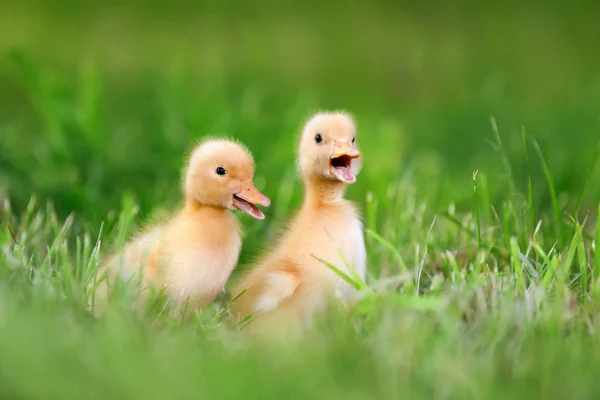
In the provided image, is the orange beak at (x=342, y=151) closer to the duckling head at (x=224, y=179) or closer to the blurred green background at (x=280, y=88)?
the duckling head at (x=224, y=179)

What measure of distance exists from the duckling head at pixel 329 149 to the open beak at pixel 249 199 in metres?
0.21

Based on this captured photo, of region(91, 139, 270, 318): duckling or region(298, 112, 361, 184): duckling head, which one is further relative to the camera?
region(298, 112, 361, 184): duckling head

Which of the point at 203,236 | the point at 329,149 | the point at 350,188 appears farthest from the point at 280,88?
the point at 203,236

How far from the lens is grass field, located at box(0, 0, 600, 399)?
2.06 metres

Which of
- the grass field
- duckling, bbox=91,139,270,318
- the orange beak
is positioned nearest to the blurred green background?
the grass field

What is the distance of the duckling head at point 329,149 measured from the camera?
3.04 meters

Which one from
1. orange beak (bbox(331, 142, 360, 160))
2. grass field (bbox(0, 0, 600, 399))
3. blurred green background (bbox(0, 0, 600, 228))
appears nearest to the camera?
grass field (bbox(0, 0, 600, 399))

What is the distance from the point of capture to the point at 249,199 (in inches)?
117

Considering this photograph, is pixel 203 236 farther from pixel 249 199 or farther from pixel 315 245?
pixel 315 245

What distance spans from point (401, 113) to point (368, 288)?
5064 millimetres

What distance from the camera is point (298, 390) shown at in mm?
1957

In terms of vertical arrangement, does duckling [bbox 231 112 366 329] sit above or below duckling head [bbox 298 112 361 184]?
below

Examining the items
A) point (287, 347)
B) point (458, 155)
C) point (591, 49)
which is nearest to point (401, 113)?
point (458, 155)

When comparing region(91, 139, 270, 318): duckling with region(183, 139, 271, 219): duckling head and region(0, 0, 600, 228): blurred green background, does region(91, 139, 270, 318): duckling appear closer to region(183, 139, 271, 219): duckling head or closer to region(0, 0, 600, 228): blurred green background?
region(183, 139, 271, 219): duckling head
